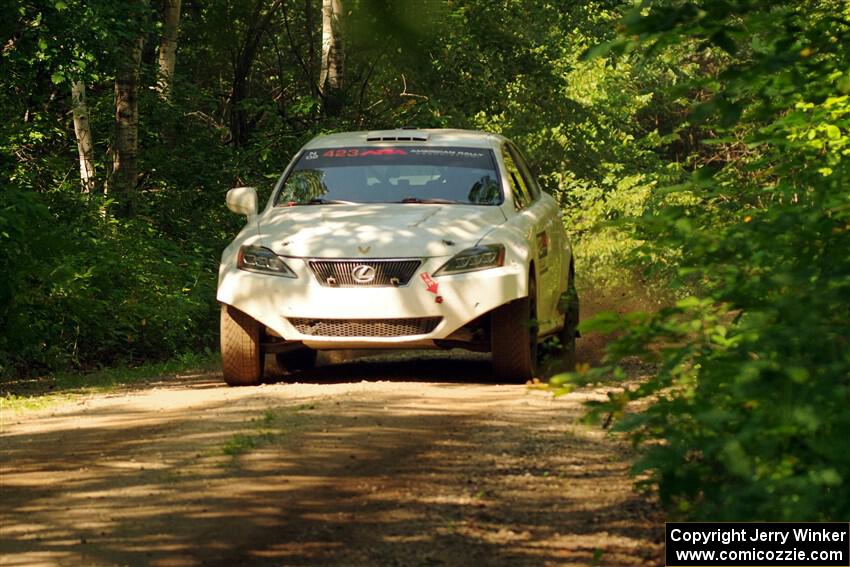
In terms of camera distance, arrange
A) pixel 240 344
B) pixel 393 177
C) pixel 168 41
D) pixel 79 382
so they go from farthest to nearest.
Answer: pixel 168 41 < pixel 79 382 < pixel 393 177 < pixel 240 344

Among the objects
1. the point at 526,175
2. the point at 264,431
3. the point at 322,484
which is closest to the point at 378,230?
the point at 526,175

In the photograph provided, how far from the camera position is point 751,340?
18.8 ft

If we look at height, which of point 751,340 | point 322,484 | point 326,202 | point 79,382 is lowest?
point 79,382

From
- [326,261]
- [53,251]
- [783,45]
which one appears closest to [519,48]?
[53,251]

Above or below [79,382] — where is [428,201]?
above

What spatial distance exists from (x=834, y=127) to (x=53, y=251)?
821 cm

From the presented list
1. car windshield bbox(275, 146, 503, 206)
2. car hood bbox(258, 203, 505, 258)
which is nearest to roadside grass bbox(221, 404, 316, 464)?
car hood bbox(258, 203, 505, 258)

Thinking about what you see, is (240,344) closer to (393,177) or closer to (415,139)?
(393,177)

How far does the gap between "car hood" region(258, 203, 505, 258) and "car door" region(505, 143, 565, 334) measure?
1.88 ft

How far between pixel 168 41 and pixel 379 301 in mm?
15589

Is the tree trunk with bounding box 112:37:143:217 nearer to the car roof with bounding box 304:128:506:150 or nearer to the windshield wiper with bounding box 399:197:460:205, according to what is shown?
the car roof with bounding box 304:128:506:150

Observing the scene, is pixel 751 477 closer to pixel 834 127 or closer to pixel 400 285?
pixel 834 127

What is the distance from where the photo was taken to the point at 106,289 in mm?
17547

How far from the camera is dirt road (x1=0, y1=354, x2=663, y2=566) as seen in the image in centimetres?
623
